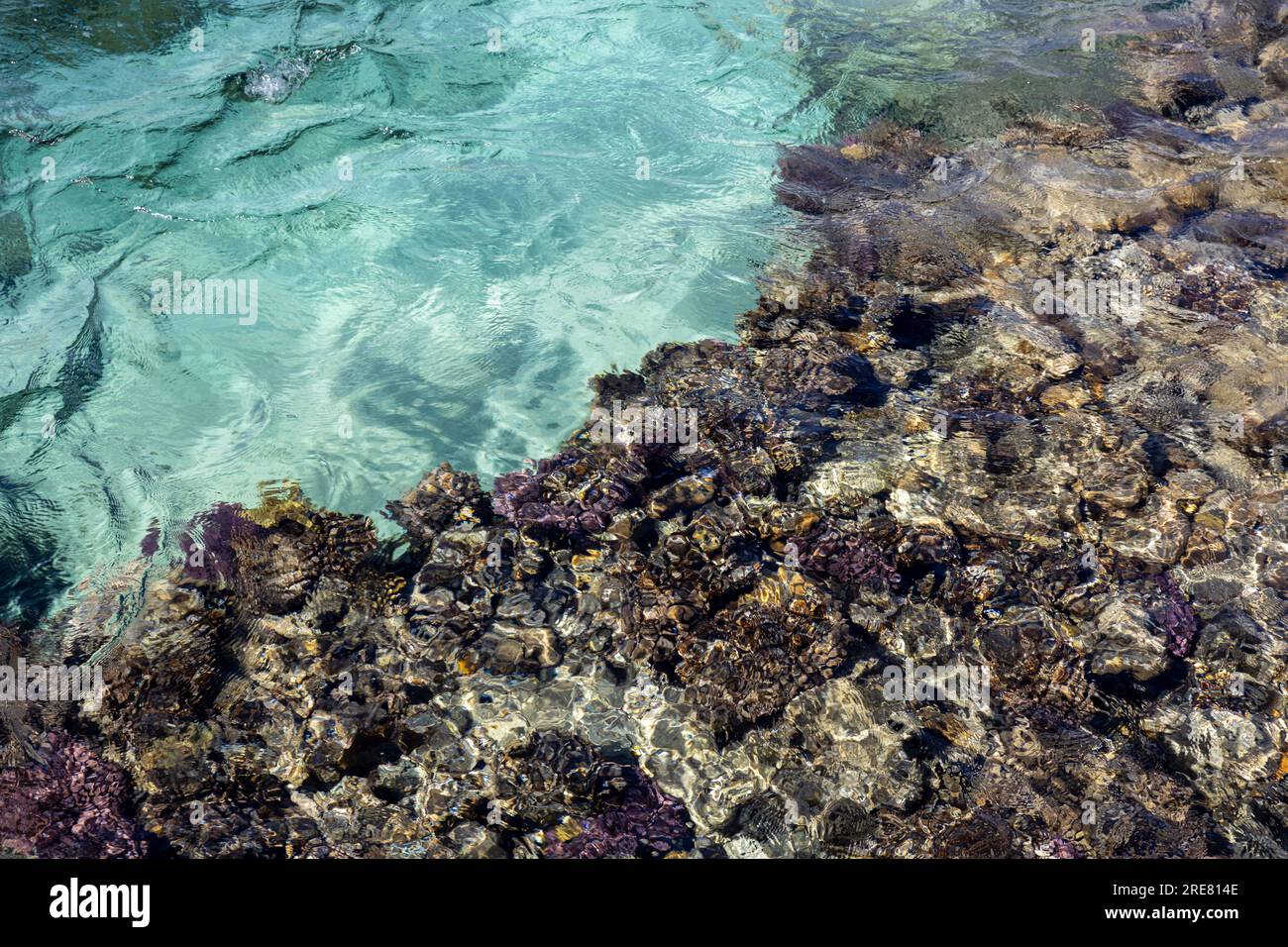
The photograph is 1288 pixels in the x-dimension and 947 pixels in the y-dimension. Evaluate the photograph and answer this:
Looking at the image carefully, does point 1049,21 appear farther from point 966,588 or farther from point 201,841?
point 201,841

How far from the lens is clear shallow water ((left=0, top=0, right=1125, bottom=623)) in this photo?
21.4 feet

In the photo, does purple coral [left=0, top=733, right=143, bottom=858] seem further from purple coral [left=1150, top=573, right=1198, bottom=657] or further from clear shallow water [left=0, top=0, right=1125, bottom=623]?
purple coral [left=1150, top=573, right=1198, bottom=657]

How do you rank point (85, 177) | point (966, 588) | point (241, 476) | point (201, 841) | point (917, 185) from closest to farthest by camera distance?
point (201, 841), point (966, 588), point (241, 476), point (85, 177), point (917, 185)

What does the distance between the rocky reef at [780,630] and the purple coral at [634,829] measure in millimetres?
18

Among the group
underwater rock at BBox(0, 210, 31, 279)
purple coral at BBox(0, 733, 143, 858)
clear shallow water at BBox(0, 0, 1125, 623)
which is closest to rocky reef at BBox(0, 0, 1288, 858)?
purple coral at BBox(0, 733, 143, 858)

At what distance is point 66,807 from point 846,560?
5.02m

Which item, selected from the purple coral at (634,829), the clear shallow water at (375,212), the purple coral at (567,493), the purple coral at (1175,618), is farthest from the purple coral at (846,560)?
the clear shallow water at (375,212)

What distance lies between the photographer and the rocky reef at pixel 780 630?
176 inches

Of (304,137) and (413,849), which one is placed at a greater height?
(304,137)

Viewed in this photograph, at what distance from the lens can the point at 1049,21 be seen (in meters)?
11.9

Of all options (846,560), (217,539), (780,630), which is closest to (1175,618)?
(846,560)

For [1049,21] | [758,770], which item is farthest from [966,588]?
[1049,21]

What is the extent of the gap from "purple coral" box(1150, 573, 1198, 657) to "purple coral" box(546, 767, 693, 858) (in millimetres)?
3414

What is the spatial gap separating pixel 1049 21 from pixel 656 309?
8907mm
